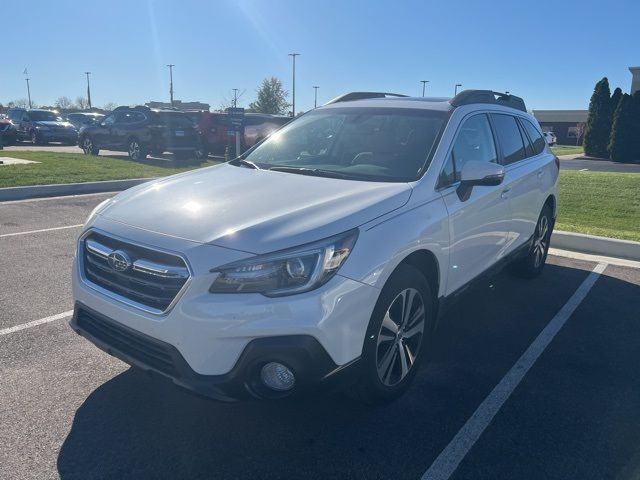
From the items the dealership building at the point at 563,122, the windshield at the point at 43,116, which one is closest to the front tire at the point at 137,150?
the windshield at the point at 43,116

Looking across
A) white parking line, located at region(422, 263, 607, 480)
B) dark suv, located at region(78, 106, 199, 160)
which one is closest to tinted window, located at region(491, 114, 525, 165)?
white parking line, located at region(422, 263, 607, 480)

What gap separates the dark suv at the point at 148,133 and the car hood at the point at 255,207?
50.5 feet

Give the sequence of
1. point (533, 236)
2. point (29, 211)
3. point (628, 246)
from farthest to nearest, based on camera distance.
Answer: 1. point (29, 211)
2. point (628, 246)
3. point (533, 236)

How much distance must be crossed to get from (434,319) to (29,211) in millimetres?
7735

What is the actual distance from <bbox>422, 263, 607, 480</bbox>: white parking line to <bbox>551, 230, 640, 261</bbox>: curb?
105 inches

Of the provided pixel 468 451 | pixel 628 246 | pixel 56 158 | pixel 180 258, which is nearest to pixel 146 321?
pixel 180 258

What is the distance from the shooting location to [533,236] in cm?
566

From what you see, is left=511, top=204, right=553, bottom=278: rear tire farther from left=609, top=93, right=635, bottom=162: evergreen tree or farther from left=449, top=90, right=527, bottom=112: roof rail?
left=609, top=93, right=635, bottom=162: evergreen tree

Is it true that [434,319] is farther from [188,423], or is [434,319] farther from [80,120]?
[80,120]

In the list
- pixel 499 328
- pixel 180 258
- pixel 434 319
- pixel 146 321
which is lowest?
pixel 499 328

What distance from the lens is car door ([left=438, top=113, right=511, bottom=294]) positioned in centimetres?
366

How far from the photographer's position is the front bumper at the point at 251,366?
2.52 metres

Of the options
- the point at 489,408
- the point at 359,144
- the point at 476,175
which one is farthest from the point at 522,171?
the point at 489,408

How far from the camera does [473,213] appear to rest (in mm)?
3895
